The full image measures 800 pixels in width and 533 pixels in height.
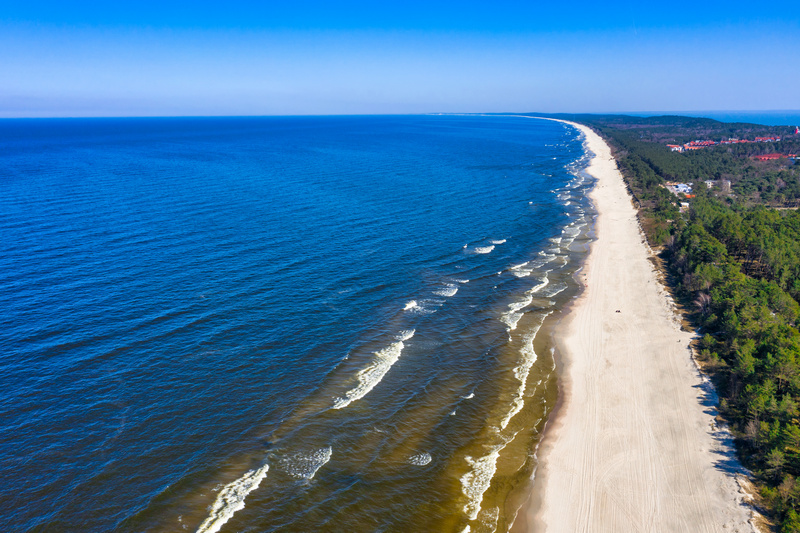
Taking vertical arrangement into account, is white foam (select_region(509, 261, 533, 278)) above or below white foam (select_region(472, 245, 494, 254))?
below

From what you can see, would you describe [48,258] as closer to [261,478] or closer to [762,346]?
[261,478]

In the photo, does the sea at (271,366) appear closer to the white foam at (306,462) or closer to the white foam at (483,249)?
the white foam at (306,462)

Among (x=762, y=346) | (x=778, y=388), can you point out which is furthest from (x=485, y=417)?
(x=762, y=346)

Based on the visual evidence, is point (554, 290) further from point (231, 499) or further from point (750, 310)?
A: point (231, 499)

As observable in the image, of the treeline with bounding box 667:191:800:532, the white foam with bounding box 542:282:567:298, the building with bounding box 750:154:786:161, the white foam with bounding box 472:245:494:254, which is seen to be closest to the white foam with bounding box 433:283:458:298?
the white foam with bounding box 542:282:567:298

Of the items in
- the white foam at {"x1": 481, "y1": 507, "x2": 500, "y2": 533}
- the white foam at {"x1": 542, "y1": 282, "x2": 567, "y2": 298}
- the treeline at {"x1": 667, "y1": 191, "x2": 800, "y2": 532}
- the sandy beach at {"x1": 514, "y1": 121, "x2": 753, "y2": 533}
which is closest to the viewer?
the white foam at {"x1": 481, "y1": 507, "x2": 500, "y2": 533}

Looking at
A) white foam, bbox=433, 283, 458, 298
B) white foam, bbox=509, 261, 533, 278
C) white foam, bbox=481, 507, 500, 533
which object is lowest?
white foam, bbox=481, 507, 500, 533

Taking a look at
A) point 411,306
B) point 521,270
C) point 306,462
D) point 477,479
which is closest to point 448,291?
point 411,306

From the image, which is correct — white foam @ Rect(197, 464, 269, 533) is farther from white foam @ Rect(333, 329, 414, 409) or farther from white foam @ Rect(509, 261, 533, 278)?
white foam @ Rect(509, 261, 533, 278)

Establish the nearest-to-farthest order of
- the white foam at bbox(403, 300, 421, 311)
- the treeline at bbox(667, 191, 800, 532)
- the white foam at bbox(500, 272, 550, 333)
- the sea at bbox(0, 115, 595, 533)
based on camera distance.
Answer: the sea at bbox(0, 115, 595, 533)
the treeline at bbox(667, 191, 800, 532)
the white foam at bbox(500, 272, 550, 333)
the white foam at bbox(403, 300, 421, 311)
